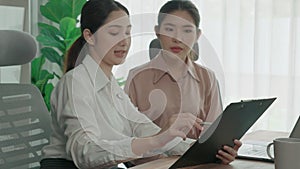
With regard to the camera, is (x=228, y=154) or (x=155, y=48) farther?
(x=155, y=48)

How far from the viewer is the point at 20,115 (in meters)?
1.57

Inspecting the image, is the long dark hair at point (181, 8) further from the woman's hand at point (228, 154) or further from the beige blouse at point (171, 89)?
the woman's hand at point (228, 154)

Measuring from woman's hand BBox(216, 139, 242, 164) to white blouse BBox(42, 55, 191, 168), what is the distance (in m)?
0.14

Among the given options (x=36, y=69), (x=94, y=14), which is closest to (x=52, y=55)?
(x=36, y=69)

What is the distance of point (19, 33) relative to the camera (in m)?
1.50

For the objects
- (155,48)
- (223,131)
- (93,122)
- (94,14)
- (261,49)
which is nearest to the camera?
(223,131)

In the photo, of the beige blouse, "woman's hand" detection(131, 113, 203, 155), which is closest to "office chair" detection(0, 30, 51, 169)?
the beige blouse

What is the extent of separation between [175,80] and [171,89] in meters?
0.03

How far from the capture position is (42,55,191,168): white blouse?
131 cm

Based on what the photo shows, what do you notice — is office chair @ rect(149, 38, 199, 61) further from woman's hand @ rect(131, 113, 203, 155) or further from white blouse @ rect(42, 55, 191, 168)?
woman's hand @ rect(131, 113, 203, 155)

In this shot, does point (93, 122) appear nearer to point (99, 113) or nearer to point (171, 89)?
point (99, 113)

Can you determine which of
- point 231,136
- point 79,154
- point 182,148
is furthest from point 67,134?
point 231,136

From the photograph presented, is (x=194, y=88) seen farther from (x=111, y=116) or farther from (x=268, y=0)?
(x=268, y=0)

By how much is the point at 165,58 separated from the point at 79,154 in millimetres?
417
